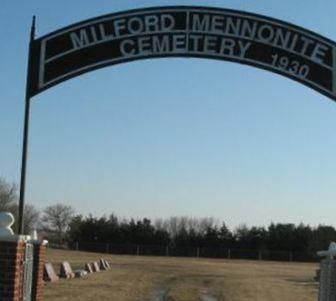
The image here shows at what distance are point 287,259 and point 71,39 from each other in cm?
9330

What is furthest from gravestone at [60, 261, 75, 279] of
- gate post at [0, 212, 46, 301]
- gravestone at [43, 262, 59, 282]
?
gate post at [0, 212, 46, 301]

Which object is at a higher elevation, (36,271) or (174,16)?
(174,16)

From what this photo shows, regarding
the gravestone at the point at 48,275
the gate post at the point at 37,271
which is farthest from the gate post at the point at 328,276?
the gravestone at the point at 48,275

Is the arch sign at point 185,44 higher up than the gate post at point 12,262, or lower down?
higher up

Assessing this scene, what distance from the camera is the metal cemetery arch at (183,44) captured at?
13039mm

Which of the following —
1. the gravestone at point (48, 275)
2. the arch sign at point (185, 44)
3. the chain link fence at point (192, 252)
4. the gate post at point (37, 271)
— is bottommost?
the gravestone at point (48, 275)

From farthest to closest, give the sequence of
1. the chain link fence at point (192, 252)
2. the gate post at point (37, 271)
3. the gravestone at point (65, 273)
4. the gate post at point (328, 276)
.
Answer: the chain link fence at point (192, 252) < the gravestone at point (65, 273) < the gate post at point (328, 276) < the gate post at point (37, 271)

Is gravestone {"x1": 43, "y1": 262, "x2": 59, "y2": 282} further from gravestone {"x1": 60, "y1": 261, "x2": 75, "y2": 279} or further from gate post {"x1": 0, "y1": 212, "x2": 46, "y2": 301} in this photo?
gate post {"x1": 0, "y1": 212, "x2": 46, "y2": 301}

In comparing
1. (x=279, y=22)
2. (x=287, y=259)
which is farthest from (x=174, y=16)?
(x=287, y=259)

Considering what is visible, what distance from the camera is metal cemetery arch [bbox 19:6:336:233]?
42.8ft

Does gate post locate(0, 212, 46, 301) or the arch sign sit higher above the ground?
the arch sign

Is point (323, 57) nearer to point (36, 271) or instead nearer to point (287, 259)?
point (36, 271)

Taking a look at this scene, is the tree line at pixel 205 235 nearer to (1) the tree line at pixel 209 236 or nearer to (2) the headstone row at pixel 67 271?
(1) the tree line at pixel 209 236

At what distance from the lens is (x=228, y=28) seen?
518 inches
